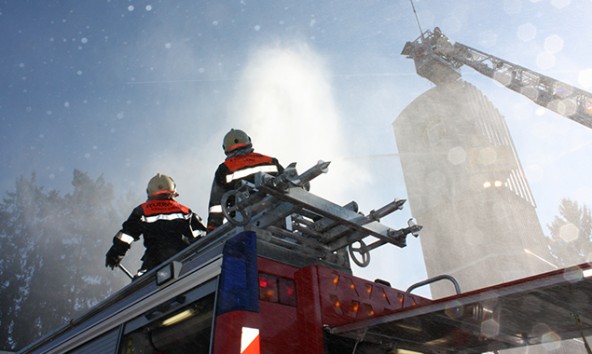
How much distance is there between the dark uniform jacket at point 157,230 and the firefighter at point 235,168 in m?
0.69

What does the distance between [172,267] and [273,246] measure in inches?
25.3

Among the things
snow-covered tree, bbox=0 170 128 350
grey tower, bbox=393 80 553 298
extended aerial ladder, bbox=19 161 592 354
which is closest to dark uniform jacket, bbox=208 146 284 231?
extended aerial ladder, bbox=19 161 592 354

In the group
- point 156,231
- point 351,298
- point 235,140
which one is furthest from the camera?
point 156,231

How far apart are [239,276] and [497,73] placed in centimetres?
2638

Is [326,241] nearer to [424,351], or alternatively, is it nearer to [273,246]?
[273,246]

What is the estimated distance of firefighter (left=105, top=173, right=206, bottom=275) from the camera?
452 centimetres

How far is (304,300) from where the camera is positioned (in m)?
2.38

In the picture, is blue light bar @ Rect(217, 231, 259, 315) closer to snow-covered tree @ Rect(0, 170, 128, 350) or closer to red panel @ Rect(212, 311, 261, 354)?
red panel @ Rect(212, 311, 261, 354)

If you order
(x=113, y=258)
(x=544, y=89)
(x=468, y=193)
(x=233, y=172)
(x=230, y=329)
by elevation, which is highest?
(x=544, y=89)

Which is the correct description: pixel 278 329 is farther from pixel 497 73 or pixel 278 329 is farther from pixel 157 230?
pixel 497 73

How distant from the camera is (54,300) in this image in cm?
2583

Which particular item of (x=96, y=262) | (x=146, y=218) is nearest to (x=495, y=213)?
(x=146, y=218)

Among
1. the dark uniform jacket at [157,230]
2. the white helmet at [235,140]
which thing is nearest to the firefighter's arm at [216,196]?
the white helmet at [235,140]

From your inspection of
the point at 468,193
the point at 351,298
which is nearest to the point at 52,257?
the point at 468,193
